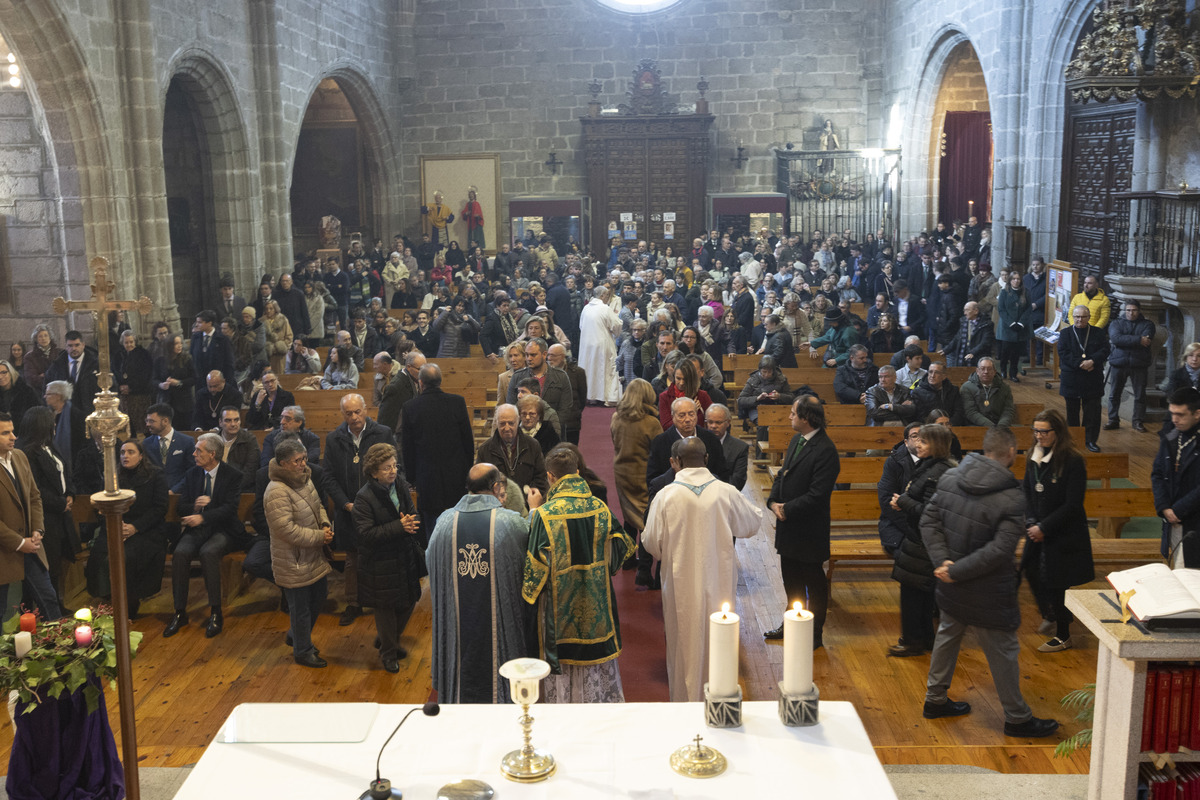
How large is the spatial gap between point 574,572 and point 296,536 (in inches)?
75.0

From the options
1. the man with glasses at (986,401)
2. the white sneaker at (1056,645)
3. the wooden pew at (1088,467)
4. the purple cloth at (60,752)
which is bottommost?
the white sneaker at (1056,645)

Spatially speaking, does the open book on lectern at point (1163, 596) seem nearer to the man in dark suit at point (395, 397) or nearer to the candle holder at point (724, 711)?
the candle holder at point (724, 711)

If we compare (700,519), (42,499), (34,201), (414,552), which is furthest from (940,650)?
(34,201)

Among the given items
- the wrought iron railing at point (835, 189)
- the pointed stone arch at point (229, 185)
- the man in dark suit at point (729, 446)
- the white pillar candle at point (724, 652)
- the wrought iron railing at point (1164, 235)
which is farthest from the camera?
the wrought iron railing at point (835, 189)

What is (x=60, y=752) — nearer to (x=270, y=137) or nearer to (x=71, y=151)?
(x=71, y=151)

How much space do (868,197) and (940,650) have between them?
18.2 metres

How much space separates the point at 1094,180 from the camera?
13.4 metres

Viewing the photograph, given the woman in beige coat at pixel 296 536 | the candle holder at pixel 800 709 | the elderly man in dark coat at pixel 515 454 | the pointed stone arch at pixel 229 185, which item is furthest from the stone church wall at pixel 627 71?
the candle holder at pixel 800 709

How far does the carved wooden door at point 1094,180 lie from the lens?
12.7 m

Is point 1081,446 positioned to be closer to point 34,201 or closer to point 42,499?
point 42,499

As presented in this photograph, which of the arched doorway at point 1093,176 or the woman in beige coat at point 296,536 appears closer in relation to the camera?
the woman in beige coat at point 296,536

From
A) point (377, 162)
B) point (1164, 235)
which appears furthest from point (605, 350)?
point (377, 162)

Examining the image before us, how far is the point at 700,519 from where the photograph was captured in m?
5.36

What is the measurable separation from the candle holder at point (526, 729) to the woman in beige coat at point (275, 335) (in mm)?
9809
